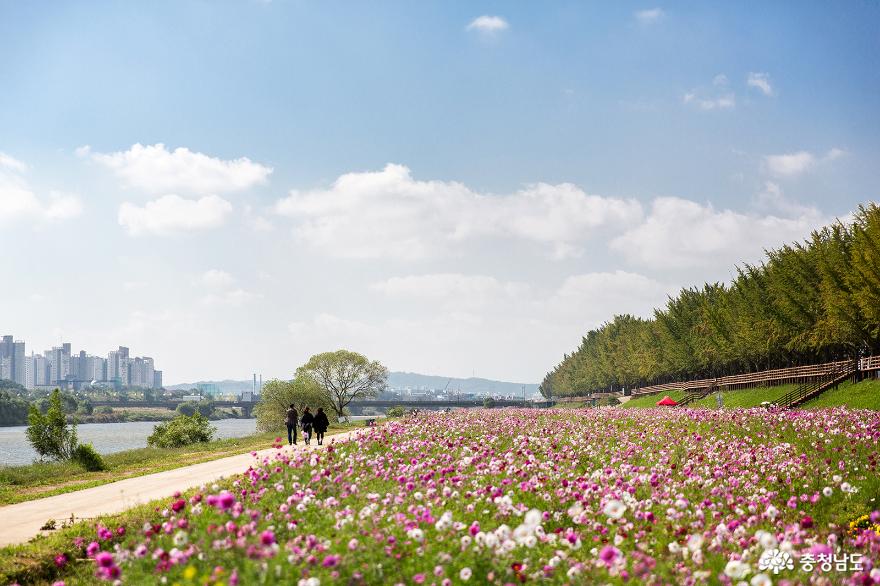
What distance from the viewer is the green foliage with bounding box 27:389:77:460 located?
35.0 metres

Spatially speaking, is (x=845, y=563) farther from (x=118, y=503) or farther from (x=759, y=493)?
(x=118, y=503)

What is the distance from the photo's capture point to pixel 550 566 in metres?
7.54

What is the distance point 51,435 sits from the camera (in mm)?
35500

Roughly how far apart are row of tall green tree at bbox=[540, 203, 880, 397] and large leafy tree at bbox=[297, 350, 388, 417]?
112 feet

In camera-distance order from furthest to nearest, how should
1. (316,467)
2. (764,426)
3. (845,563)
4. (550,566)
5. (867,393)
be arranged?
(867,393) < (764,426) < (316,467) < (845,563) < (550,566)

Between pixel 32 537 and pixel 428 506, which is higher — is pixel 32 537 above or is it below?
below

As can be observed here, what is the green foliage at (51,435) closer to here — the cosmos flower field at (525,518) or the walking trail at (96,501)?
the walking trail at (96,501)

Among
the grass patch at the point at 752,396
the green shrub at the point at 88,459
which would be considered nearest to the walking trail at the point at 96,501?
the green shrub at the point at 88,459

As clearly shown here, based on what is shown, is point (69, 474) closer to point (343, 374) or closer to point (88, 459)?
point (88, 459)

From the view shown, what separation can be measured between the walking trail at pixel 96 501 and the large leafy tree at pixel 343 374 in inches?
2409

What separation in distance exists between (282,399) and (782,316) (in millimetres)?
47229

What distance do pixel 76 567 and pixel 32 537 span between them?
105 inches

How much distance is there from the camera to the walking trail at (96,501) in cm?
1548

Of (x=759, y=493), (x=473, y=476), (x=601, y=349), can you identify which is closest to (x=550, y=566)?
(x=473, y=476)
